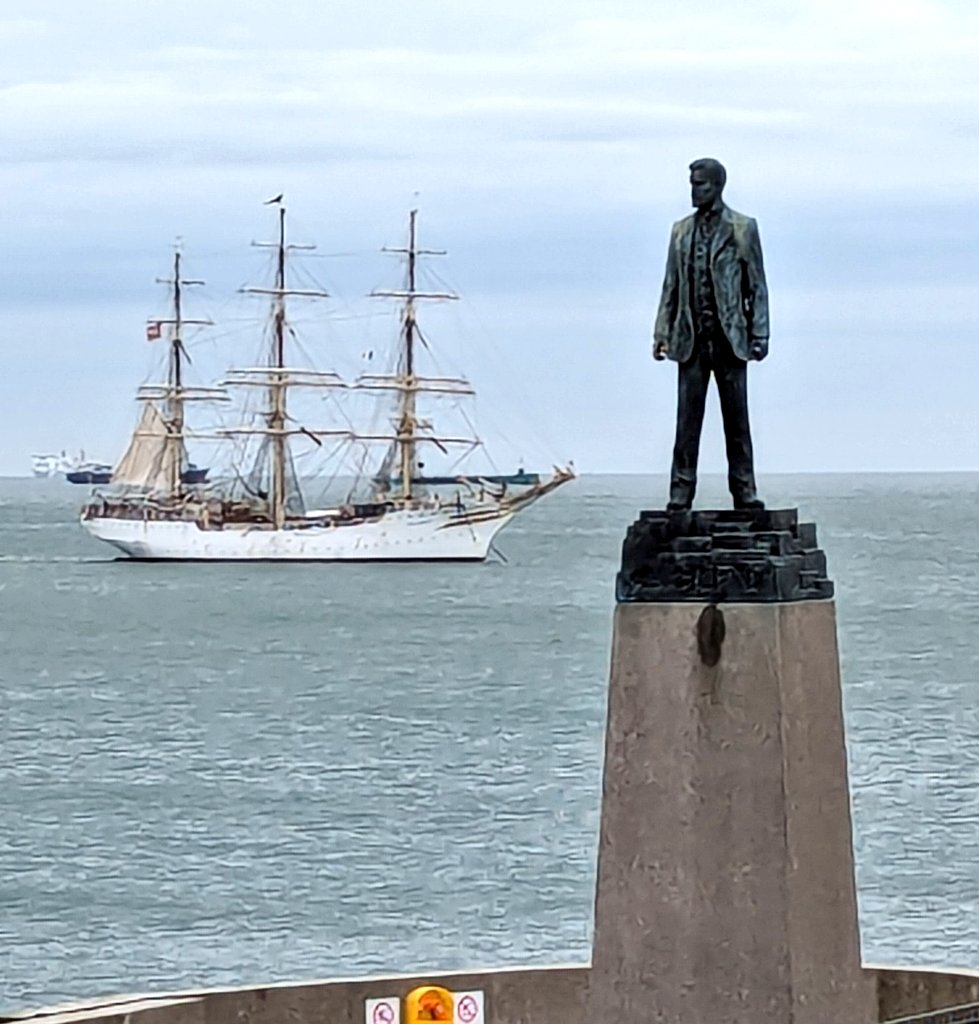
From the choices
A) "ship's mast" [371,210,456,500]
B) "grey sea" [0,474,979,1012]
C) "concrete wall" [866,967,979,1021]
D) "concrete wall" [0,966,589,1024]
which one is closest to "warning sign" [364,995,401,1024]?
"concrete wall" [0,966,589,1024]

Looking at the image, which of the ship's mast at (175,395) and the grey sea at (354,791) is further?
the ship's mast at (175,395)

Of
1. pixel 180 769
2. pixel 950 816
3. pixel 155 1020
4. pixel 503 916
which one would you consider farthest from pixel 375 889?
pixel 155 1020

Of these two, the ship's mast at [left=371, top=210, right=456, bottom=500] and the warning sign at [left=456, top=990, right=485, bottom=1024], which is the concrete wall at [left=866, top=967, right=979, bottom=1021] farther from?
the ship's mast at [left=371, top=210, right=456, bottom=500]

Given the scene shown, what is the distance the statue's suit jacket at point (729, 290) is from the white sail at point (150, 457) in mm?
121832

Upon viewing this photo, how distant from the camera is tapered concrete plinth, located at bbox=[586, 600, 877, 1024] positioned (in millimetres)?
9812

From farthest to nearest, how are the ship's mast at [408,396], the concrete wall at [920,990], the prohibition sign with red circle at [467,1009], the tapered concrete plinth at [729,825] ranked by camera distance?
the ship's mast at [408,396]
the concrete wall at [920,990]
the prohibition sign with red circle at [467,1009]
the tapered concrete plinth at [729,825]

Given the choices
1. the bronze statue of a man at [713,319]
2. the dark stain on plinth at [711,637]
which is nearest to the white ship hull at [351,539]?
the bronze statue of a man at [713,319]

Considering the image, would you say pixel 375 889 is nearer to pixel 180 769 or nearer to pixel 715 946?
pixel 180 769

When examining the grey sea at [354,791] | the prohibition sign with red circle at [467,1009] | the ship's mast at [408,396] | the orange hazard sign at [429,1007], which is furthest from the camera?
the ship's mast at [408,396]

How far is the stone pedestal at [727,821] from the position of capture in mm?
9812

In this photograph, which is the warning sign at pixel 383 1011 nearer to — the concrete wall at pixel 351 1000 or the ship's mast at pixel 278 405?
the concrete wall at pixel 351 1000

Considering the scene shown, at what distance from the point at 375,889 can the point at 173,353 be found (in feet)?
315

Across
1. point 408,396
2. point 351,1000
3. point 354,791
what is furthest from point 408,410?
point 351,1000

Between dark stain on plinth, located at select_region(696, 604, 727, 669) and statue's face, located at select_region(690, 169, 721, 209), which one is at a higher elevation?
statue's face, located at select_region(690, 169, 721, 209)
